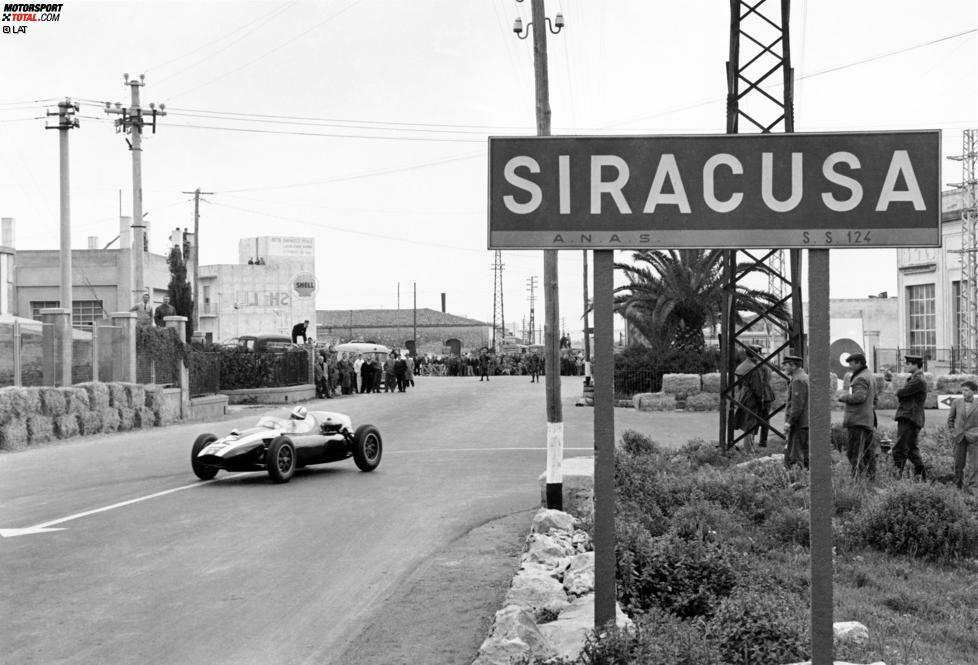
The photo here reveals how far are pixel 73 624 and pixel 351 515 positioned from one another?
4.88 meters

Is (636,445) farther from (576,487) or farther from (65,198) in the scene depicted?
(65,198)

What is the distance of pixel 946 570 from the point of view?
29.3 ft

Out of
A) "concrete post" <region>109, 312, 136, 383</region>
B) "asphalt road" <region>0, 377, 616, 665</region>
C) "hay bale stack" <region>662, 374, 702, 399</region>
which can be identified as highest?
"concrete post" <region>109, 312, 136, 383</region>

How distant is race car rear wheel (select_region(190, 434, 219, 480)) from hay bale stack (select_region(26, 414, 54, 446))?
808cm

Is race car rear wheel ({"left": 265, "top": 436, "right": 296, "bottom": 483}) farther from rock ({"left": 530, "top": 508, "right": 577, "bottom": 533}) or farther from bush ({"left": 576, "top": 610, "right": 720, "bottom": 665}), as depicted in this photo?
bush ({"left": 576, "top": 610, "right": 720, "bottom": 665})

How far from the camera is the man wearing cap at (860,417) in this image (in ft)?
42.3

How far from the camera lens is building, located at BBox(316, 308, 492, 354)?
11112cm

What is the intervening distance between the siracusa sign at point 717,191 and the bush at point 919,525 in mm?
4770

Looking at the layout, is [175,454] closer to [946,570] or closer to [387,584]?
[387,584]

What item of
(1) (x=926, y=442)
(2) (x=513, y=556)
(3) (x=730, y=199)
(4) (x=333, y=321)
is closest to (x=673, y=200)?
(3) (x=730, y=199)

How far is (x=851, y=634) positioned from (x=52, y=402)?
63.9 feet

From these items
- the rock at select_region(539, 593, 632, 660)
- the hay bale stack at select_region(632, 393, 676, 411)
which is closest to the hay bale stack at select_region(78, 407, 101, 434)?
the hay bale stack at select_region(632, 393, 676, 411)

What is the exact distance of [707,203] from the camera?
5.36 metres

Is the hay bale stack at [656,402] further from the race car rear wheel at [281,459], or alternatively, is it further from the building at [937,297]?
the race car rear wheel at [281,459]
